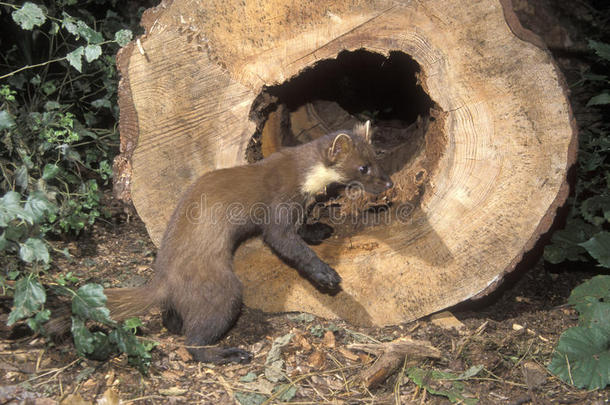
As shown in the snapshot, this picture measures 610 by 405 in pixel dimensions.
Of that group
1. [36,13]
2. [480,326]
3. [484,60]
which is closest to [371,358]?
[480,326]

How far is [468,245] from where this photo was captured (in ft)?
10.2

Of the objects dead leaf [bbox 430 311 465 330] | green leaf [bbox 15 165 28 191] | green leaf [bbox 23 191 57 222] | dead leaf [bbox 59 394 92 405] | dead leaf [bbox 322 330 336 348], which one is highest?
green leaf [bbox 15 165 28 191]

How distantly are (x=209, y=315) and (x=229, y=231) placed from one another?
0.49 m

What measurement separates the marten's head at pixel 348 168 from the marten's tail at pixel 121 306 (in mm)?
1102

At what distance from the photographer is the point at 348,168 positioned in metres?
3.41

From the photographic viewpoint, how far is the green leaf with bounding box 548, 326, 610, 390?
2.75 metres

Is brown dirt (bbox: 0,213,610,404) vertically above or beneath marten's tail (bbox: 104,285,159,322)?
beneath

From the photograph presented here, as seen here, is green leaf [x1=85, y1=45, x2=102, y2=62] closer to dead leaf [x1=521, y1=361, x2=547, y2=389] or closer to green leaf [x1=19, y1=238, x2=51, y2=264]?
green leaf [x1=19, y1=238, x2=51, y2=264]

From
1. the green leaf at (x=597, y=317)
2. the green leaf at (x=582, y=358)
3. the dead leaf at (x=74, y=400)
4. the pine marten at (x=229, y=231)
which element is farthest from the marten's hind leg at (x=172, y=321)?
the green leaf at (x=597, y=317)

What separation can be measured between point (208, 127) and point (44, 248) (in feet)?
3.71

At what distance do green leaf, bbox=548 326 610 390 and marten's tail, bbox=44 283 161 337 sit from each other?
215 cm

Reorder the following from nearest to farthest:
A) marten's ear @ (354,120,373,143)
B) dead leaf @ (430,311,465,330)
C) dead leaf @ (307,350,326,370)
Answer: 1. dead leaf @ (307,350,326,370)
2. dead leaf @ (430,311,465,330)
3. marten's ear @ (354,120,373,143)

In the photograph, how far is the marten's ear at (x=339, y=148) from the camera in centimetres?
335

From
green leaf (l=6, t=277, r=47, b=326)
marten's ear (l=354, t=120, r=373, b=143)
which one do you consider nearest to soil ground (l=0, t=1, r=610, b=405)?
green leaf (l=6, t=277, r=47, b=326)
